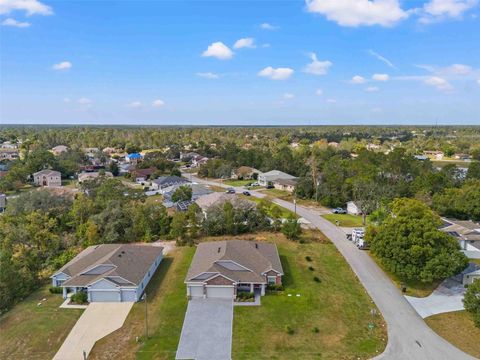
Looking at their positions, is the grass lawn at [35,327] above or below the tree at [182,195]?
below

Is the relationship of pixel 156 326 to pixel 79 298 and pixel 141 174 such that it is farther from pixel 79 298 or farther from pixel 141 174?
pixel 141 174

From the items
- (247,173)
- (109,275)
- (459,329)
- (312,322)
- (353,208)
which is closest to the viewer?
(459,329)

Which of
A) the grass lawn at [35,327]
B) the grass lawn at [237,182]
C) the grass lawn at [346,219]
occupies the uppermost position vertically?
the grass lawn at [237,182]

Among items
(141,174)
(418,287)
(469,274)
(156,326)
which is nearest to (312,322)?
(156,326)

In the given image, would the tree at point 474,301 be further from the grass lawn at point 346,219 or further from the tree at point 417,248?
the grass lawn at point 346,219

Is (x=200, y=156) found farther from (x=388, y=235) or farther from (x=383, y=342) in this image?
(x=383, y=342)

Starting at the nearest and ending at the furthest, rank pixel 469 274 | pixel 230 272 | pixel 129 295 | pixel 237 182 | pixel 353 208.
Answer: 1. pixel 129 295
2. pixel 230 272
3. pixel 469 274
4. pixel 353 208
5. pixel 237 182

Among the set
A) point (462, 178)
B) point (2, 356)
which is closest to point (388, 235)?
point (2, 356)

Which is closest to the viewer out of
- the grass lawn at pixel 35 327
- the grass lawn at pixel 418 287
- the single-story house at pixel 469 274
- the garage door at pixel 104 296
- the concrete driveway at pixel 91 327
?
the concrete driveway at pixel 91 327

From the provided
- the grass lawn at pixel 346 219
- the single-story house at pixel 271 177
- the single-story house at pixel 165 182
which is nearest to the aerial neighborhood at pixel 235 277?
the grass lawn at pixel 346 219
